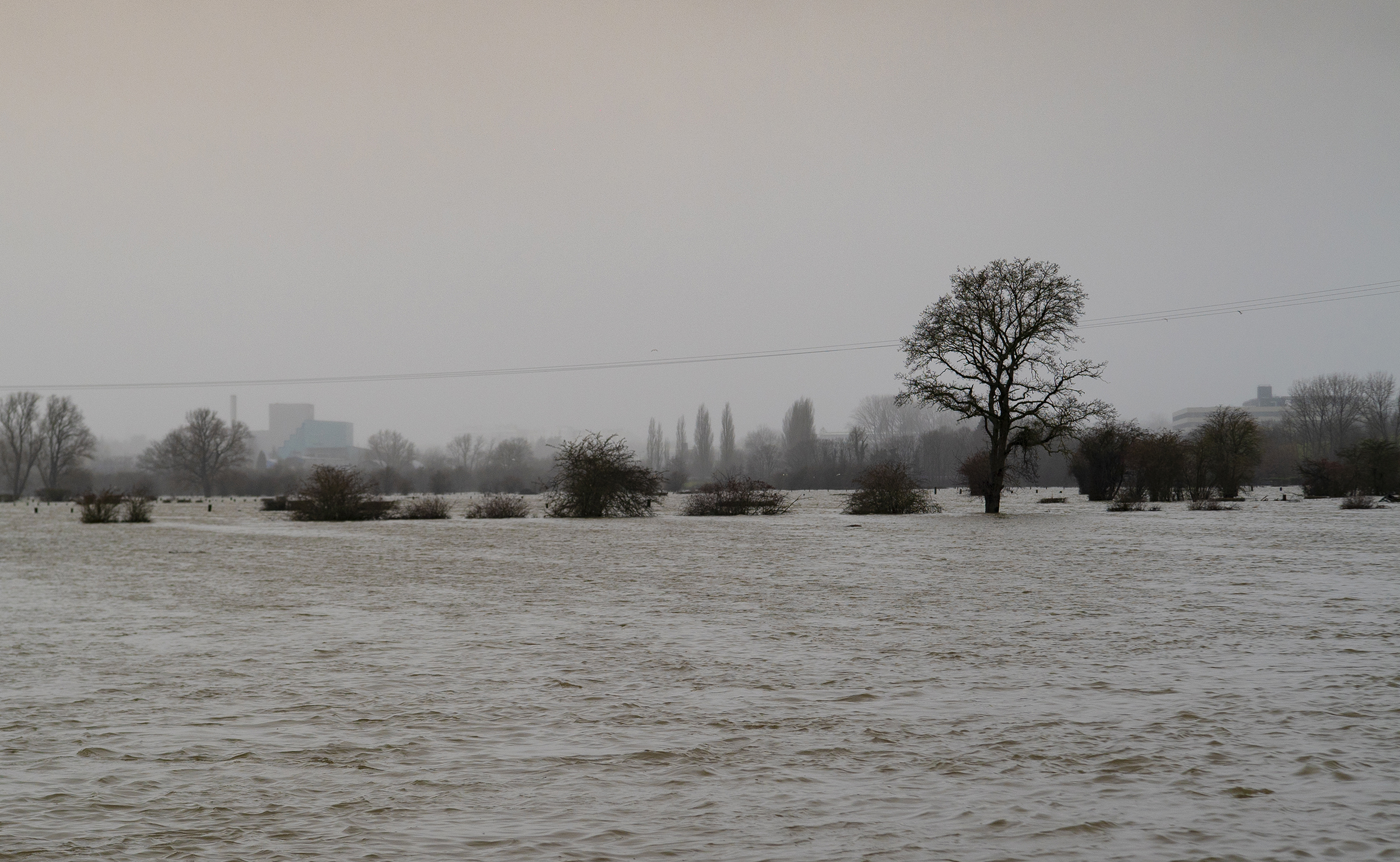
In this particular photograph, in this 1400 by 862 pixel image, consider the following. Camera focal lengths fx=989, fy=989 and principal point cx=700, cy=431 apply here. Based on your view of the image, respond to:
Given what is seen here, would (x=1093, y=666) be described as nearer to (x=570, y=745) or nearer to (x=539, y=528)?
(x=570, y=745)

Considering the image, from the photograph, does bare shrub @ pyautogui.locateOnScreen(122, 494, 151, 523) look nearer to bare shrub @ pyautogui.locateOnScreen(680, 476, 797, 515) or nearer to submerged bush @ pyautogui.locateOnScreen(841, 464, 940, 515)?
bare shrub @ pyautogui.locateOnScreen(680, 476, 797, 515)

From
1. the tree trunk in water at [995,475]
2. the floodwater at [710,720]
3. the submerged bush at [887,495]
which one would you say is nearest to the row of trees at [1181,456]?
the tree trunk in water at [995,475]

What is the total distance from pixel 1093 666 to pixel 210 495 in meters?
101

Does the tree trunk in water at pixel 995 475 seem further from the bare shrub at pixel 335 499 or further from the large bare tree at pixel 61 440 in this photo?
the large bare tree at pixel 61 440

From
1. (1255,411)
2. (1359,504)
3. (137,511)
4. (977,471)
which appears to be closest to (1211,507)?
(1359,504)

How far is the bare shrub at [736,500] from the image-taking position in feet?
134

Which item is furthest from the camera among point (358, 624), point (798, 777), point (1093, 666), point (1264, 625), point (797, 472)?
point (797, 472)

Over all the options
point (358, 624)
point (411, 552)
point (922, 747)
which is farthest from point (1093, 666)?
point (411, 552)

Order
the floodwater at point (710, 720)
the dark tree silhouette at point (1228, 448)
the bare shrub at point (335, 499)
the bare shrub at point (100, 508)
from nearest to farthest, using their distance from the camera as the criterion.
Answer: the floodwater at point (710, 720) < the bare shrub at point (100, 508) < the bare shrub at point (335, 499) < the dark tree silhouette at point (1228, 448)

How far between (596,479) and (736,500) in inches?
248

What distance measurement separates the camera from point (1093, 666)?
7133 millimetres

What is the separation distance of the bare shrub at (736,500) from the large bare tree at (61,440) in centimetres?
7806

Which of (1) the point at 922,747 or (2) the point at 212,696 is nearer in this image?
(1) the point at 922,747

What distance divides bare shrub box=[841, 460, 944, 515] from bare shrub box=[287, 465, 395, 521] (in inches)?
746
